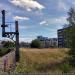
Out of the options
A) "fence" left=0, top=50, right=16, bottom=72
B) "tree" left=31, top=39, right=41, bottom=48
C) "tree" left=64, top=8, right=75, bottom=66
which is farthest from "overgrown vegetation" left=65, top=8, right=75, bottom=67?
"tree" left=31, top=39, right=41, bottom=48

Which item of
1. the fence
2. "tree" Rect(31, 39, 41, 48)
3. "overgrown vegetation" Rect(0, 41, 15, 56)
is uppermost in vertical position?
"tree" Rect(31, 39, 41, 48)

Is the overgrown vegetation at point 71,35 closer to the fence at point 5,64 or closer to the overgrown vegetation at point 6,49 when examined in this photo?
the overgrown vegetation at point 6,49

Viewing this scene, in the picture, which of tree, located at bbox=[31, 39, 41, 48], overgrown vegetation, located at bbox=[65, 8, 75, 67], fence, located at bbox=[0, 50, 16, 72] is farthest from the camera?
tree, located at bbox=[31, 39, 41, 48]

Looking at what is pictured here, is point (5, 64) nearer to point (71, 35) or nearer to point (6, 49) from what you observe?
point (71, 35)

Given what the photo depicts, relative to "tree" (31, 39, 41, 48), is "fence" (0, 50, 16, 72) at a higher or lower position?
lower

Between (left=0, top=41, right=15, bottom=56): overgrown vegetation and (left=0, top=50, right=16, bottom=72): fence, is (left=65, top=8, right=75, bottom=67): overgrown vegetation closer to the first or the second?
(left=0, top=41, right=15, bottom=56): overgrown vegetation

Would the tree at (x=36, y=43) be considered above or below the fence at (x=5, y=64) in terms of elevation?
above

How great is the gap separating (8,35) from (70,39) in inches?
589

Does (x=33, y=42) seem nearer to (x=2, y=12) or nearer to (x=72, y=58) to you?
(x=72, y=58)

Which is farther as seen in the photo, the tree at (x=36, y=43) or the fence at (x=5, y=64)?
the tree at (x=36, y=43)

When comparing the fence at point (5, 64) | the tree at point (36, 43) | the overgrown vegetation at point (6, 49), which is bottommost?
the fence at point (5, 64)

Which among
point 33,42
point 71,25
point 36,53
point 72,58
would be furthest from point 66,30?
point 33,42

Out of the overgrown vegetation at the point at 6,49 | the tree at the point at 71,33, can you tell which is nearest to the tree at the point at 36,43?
the overgrown vegetation at the point at 6,49

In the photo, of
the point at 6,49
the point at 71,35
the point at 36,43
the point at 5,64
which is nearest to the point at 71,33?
the point at 71,35
